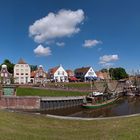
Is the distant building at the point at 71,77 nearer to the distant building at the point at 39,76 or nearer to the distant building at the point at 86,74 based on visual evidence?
the distant building at the point at 86,74

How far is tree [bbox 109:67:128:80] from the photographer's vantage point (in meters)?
168

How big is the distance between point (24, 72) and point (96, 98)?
170 feet

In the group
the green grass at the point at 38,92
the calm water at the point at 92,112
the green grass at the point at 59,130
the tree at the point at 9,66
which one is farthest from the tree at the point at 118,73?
the green grass at the point at 59,130

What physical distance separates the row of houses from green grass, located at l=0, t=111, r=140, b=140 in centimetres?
7937

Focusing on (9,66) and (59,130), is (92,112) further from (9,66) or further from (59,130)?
(9,66)

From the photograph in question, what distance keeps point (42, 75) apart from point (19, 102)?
2522 inches

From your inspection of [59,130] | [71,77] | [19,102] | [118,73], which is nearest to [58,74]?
[71,77]

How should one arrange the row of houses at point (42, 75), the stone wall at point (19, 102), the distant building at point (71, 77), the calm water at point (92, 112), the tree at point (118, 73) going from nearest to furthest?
1. the calm water at point (92, 112)
2. the stone wall at point (19, 102)
3. the row of houses at point (42, 75)
4. the distant building at point (71, 77)
5. the tree at point (118, 73)

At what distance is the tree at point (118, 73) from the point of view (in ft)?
553

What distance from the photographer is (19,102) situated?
5738 cm

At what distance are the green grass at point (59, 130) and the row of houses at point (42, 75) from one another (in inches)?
3125

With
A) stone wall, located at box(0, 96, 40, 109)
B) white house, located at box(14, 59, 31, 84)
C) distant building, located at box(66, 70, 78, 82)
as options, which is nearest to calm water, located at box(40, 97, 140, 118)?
stone wall, located at box(0, 96, 40, 109)

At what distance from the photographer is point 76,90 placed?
8850 centimetres

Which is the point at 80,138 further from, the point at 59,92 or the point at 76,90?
the point at 76,90
